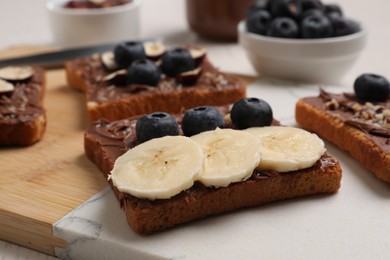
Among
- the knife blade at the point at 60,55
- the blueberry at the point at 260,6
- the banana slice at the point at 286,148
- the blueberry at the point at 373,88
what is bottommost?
the knife blade at the point at 60,55

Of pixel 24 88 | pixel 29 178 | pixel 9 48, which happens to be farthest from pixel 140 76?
pixel 9 48

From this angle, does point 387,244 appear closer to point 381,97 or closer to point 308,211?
point 308,211

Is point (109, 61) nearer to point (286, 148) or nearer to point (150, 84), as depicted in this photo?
point (150, 84)

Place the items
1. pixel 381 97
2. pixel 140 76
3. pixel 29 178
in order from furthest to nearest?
pixel 140 76
pixel 381 97
pixel 29 178

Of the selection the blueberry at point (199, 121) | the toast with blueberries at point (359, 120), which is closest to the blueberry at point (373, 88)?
the toast with blueberries at point (359, 120)

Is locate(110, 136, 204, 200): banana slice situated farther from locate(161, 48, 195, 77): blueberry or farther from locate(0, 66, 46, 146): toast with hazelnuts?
locate(161, 48, 195, 77): blueberry

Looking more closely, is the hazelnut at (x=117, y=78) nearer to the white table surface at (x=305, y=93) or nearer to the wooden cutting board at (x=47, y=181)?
the wooden cutting board at (x=47, y=181)
